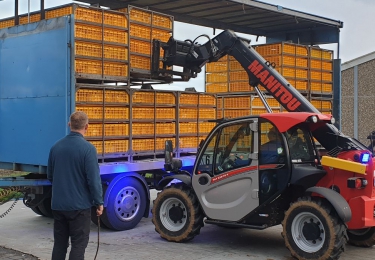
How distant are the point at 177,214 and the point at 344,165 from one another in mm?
2798

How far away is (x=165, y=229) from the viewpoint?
28.6 ft

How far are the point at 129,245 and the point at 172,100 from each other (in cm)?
325

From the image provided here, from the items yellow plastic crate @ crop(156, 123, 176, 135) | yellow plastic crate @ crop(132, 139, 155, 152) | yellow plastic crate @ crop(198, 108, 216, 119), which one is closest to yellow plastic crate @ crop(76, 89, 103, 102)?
yellow plastic crate @ crop(132, 139, 155, 152)

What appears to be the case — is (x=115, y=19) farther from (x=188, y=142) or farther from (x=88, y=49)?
(x=188, y=142)

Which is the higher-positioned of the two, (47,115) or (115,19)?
(115,19)

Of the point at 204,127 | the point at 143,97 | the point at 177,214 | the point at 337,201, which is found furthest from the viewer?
the point at 204,127

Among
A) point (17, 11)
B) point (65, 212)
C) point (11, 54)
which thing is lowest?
point (65, 212)

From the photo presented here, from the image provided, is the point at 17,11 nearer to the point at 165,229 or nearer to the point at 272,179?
the point at 165,229

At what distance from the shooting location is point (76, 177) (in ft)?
18.3

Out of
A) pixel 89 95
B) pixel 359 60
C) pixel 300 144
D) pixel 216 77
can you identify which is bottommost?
pixel 300 144

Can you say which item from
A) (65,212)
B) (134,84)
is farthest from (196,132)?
(65,212)

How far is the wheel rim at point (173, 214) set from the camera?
8.66 metres

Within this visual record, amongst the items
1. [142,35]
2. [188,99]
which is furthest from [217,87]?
[142,35]

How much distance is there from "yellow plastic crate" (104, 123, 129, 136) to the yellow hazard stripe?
371 centimetres
